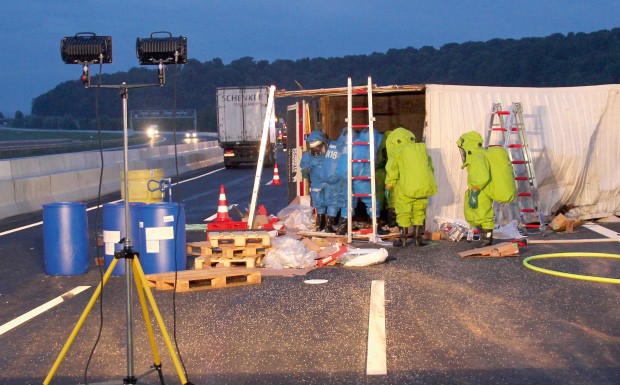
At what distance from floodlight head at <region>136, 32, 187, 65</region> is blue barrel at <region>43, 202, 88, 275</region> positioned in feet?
19.0

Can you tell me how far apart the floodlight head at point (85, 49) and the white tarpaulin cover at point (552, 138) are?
994 centimetres

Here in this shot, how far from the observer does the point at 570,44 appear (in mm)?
100750

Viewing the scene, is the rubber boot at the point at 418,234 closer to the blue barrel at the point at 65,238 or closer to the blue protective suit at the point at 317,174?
the blue protective suit at the point at 317,174

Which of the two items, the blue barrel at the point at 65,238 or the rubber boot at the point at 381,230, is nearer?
the blue barrel at the point at 65,238

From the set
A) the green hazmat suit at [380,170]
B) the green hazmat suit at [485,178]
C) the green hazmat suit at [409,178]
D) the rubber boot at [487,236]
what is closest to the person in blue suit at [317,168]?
the green hazmat suit at [380,170]

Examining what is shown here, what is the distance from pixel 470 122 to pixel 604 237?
3.04m

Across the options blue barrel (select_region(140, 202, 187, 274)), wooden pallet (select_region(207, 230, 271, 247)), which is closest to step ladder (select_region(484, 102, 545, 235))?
wooden pallet (select_region(207, 230, 271, 247))

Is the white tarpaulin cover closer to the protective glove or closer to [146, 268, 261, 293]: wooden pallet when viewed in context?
the protective glove

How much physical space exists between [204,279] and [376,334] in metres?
3.26

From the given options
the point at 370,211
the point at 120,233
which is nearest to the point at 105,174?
the point at 370,211

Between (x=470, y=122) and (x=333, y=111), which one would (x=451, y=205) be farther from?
(x=333, y=111)

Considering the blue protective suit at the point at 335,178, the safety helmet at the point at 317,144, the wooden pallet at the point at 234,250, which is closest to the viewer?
the wooden pallet at the point at 234,250

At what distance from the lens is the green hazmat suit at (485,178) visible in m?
13.8

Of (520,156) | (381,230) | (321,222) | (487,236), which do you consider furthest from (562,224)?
(321,222)
